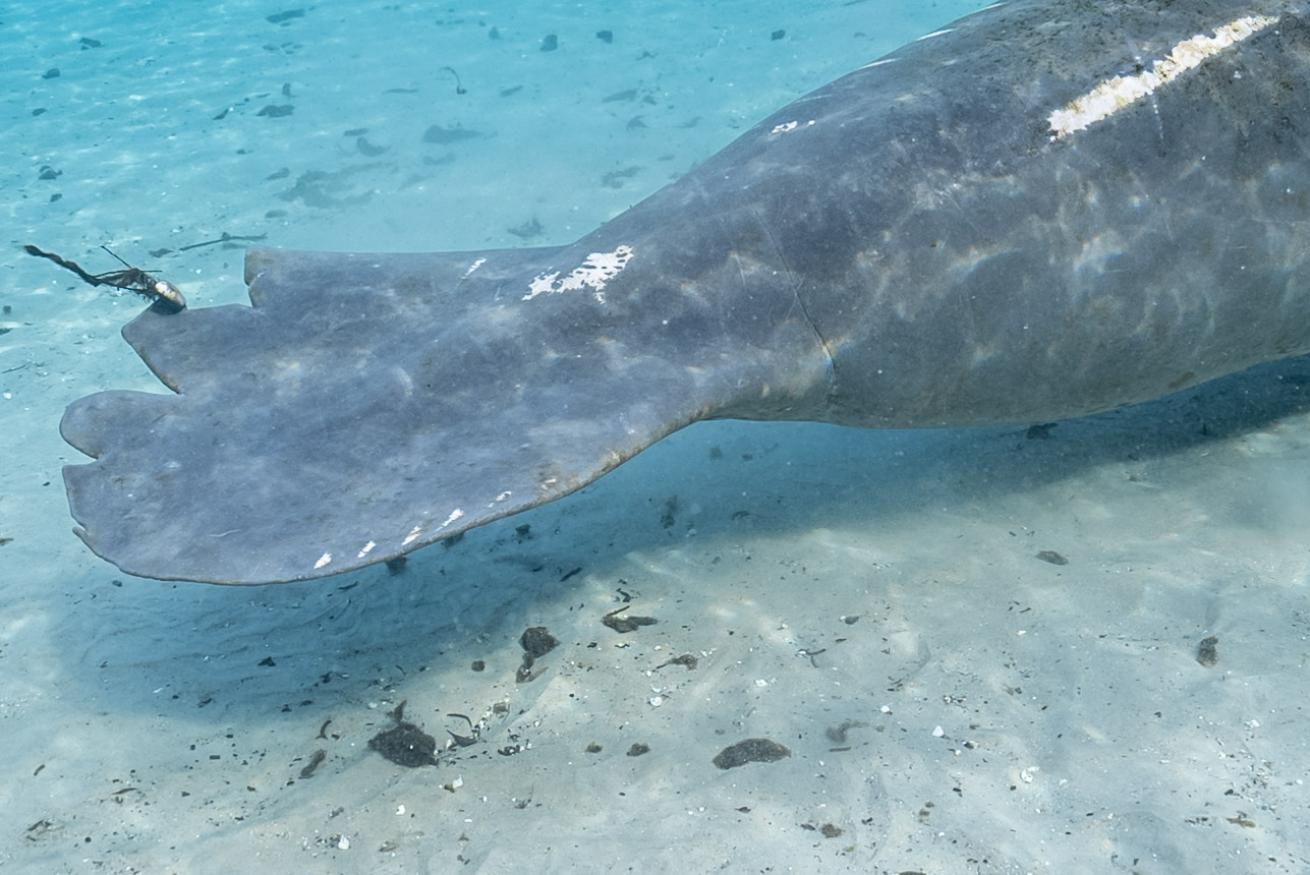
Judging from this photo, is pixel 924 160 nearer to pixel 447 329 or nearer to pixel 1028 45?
pixel 1028 45

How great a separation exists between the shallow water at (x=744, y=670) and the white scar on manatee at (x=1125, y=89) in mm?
2020

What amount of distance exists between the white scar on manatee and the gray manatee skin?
0.05 ft

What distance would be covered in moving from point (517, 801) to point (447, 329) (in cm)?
201

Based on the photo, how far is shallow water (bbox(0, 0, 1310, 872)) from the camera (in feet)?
10.5

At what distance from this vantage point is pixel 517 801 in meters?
3.43

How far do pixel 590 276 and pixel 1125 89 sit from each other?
8.60 feet

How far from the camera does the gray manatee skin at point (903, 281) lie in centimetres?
385

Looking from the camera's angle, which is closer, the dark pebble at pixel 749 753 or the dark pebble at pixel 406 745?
the dark pebble at pixel 749 753

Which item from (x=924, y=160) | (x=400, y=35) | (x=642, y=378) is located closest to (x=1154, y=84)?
(x=924, y=160)

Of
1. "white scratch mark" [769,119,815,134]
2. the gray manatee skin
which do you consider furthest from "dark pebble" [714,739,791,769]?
"white scratch mark" [769,119,815,134]

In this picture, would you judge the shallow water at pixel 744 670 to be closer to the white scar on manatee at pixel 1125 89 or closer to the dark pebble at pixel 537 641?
the dark pebble at pixel 537 641

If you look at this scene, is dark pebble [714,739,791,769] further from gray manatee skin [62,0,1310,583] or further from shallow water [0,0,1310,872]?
gray manatee skin [62,0,1310,583]

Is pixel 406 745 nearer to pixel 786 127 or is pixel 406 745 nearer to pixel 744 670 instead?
pixel 744 670

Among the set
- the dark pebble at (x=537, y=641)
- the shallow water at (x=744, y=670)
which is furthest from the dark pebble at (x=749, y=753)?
the dark pebble at (x=537, y=641)
